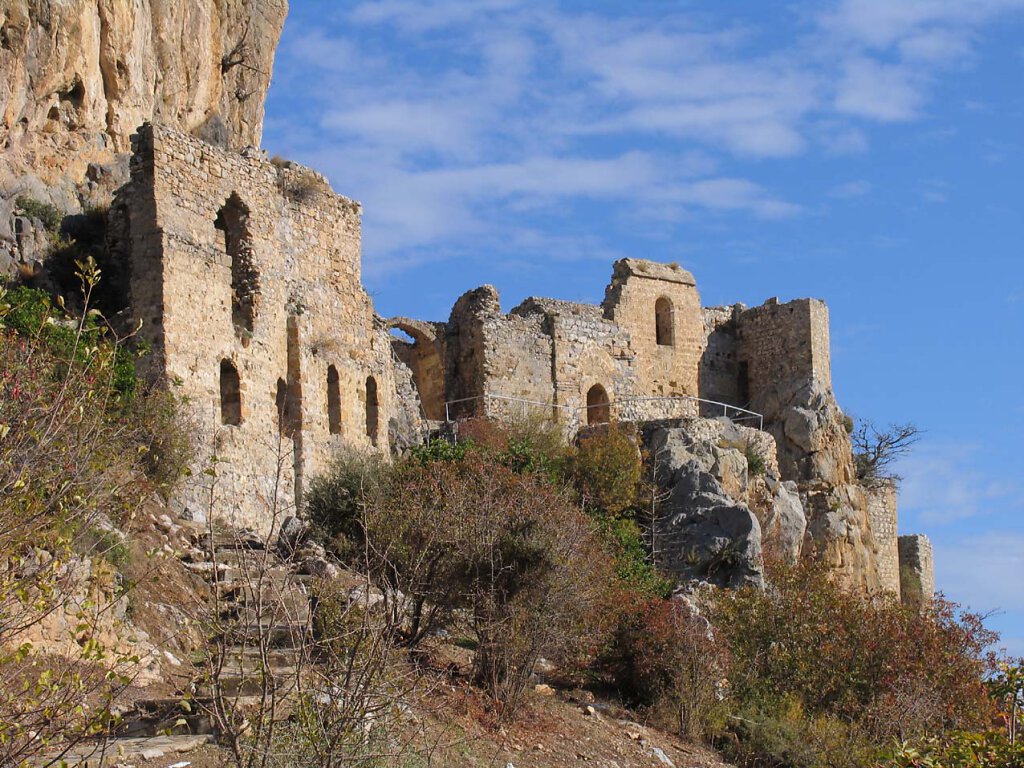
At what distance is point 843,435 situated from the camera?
107ft

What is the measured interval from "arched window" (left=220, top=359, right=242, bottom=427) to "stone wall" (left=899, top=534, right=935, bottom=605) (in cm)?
2066

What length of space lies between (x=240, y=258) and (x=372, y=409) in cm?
383

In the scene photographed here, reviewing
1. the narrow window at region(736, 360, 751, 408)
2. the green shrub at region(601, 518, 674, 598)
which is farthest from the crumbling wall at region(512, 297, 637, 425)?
the green shrub at region(601, 518, 674, 598)

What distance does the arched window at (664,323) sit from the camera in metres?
34.8

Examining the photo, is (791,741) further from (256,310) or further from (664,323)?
(664,323)

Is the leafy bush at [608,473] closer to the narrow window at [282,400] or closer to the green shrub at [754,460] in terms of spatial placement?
the green shrub at [754,460]

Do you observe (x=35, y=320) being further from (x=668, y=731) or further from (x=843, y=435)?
(x=843, y=435)

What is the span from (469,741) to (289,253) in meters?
10.7

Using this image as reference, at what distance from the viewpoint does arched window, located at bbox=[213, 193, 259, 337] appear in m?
22.4

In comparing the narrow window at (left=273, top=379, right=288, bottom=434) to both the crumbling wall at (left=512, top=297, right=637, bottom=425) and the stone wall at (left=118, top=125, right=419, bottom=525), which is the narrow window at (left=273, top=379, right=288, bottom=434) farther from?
Result: the crumbling wall at (left=512, top=297, right=637, bottom=425)

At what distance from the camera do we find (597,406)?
31453 mm

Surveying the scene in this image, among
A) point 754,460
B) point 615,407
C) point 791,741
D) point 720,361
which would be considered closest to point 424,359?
point 615,407

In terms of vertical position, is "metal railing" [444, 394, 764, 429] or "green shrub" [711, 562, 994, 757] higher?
"metal railing" [444, 394, 764, 429]

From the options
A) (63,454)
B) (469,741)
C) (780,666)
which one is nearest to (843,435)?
(780,666)
